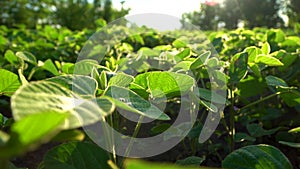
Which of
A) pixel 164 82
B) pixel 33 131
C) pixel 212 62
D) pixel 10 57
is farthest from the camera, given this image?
pixel 10 57

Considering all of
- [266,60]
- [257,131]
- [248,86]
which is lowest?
[257,131]

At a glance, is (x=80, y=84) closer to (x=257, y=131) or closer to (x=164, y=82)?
(x=164, y=82)

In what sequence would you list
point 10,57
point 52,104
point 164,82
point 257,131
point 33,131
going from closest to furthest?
point 33,131, point 52,104, point 164,82, point 257,131, point 10,57

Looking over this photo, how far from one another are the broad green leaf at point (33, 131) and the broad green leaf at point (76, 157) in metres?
0.33

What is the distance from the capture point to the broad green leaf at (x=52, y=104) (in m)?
0.37

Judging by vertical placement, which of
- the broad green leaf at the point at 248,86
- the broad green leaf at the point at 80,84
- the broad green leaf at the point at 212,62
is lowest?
the broad green leaf at the point at 248,86

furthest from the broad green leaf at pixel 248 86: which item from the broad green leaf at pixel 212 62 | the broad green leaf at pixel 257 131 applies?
the broad green leaf at pixel 212 62

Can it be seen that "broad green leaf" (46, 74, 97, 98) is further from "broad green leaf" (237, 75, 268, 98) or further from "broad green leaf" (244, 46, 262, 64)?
"broad green leaf" (237, 75, 268, 98)

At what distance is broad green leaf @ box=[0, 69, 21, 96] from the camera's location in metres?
0.72

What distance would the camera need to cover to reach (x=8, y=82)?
73cm

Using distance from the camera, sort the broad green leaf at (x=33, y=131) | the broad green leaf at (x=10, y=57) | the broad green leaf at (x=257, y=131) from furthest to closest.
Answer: the broad green leaf at (x=10, y=57) → the broad green leaf at (x=257, y=131) → the broad green leaf at (x=33, y=131)

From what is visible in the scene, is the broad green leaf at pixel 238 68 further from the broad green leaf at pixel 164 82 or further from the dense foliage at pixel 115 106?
the broad green leaf at pixel 164 82

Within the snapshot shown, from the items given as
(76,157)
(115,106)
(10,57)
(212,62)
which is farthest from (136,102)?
(10,57)

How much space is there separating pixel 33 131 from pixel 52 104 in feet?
0.34
